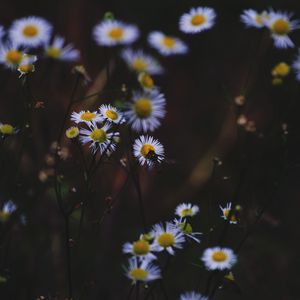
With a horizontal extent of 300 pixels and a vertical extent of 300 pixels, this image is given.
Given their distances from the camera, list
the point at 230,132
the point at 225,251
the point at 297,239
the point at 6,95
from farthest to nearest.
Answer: the point at 230,132
the point at 6,95
the point at 297,239
the point at 225,251

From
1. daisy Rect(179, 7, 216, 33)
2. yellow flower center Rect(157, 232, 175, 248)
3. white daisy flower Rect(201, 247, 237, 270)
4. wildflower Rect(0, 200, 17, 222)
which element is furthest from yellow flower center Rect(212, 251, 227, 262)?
daisy Rect(179, 7, 216, 33)

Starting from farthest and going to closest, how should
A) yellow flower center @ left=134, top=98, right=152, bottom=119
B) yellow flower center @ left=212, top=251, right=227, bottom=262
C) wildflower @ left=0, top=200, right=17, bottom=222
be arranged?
wildflower @ left=0, top=200, right=17, bottom=222 → yellow flower center @ left=212, top=251, right=227, bottom=262 → yellow flower center @ left=134, top=98, right=152, bottom=119

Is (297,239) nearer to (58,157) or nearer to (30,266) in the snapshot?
(30,266)

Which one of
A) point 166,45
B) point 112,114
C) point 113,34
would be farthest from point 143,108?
point 166,45

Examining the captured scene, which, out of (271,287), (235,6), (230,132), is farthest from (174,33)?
(271,287)

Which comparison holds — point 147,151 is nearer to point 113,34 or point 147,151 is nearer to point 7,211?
point 7,211

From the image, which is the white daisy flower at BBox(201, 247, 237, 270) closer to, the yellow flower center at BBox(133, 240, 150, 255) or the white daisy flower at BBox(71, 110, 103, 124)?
the yellow flower center at BBox(133, 240, 150, 255)
